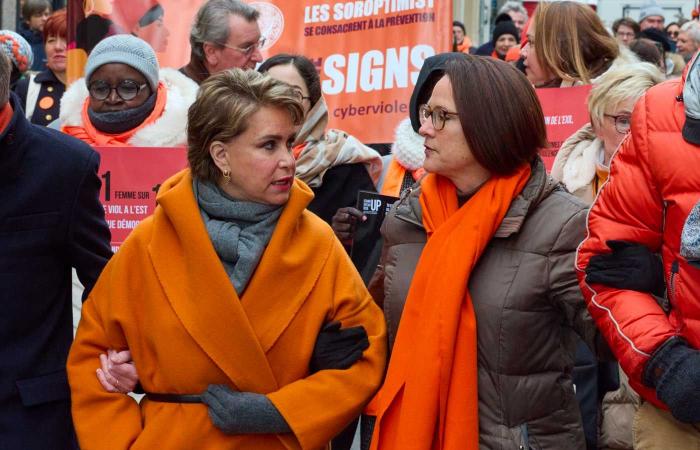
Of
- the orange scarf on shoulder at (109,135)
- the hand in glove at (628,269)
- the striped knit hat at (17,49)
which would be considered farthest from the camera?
the striped knit hat at (17,49)

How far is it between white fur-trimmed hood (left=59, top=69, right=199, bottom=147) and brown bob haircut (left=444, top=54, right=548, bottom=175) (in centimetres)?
Answer: 194

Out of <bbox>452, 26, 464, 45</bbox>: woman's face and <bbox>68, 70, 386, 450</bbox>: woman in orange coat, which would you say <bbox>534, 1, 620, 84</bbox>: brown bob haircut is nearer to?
<bbox>68, 70, 386, 450</bbox>: woman in orange coat

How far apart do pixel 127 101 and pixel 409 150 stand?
4.81 ft

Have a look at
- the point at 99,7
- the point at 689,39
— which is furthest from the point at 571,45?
the point at 689,39

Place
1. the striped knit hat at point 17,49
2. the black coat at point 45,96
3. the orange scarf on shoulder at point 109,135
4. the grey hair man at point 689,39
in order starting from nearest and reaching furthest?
the orange scarf on shoulder at point 109,135, the black coat at point 45,96, the striped knit hat at point 17,49, the grey hair man at point 689,39

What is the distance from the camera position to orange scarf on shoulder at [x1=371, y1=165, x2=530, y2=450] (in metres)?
3.94

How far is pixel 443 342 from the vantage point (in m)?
3.97

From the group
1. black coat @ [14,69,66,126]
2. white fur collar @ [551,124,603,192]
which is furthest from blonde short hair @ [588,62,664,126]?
black coat @ [14,69,66,126]

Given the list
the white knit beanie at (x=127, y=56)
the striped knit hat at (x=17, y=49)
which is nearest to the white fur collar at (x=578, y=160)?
the white knit beanie at (x=127, y=56)

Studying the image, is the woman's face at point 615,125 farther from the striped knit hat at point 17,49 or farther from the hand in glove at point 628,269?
the striped knit hat at point 17,49

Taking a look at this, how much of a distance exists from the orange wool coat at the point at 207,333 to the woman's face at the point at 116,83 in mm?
1801

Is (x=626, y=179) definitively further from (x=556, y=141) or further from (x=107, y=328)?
(x=556, y=141)

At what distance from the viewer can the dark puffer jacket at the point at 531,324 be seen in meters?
3.89

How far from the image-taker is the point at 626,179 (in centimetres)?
370
